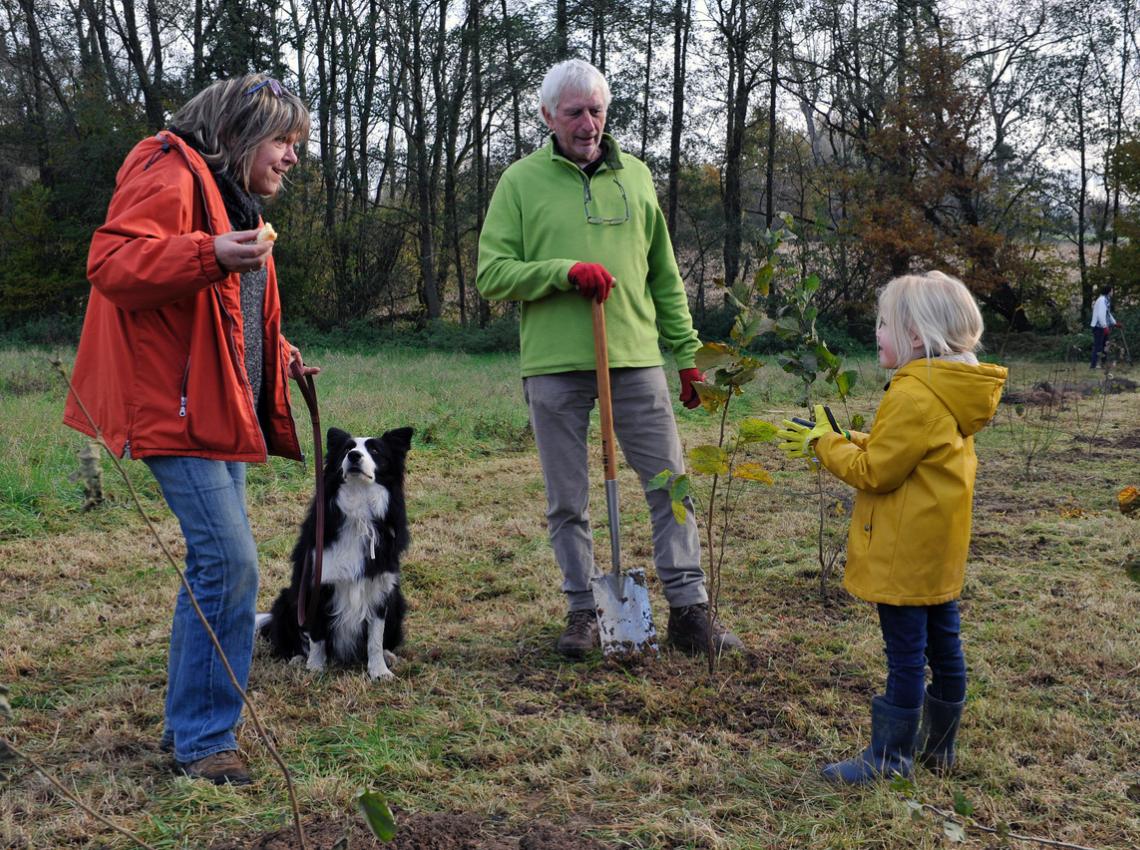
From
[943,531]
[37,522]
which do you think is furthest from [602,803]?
[37,522]

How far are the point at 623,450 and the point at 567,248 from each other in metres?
0.85

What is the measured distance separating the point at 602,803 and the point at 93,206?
976 inches

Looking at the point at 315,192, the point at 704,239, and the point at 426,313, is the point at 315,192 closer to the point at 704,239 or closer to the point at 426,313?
the point at 426,313

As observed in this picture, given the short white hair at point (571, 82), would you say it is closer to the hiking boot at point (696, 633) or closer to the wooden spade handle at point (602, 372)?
the wooden spade handle at point (602, 372)

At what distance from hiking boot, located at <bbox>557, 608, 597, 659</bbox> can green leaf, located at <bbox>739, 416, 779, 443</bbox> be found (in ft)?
3.79

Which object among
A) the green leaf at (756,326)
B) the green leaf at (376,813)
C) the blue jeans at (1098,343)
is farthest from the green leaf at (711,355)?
the blue jeans at (1098,343)

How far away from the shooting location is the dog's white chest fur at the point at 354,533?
377 cm

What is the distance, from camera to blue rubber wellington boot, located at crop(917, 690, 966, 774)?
2842mm

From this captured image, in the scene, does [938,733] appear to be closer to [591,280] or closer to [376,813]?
[591,280]

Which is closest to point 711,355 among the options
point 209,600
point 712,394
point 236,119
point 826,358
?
point 712,394

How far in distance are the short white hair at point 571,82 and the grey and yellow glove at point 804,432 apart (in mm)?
1493

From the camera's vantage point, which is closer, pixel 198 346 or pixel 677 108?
pixel 198 346

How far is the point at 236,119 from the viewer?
2.70 meters

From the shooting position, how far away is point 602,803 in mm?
2703
